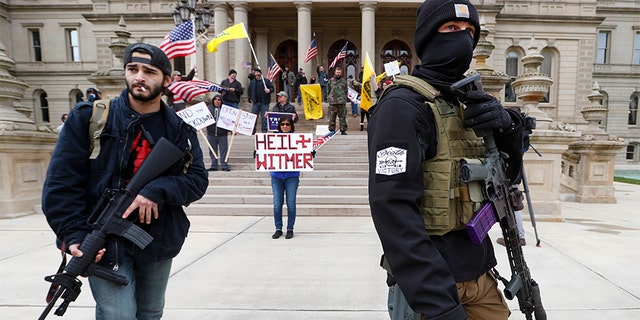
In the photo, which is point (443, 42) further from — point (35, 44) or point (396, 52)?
point (35, 44)

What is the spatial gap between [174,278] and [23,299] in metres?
1.42

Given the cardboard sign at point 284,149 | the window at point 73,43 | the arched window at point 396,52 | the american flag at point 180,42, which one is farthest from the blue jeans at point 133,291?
the window at point 73,43

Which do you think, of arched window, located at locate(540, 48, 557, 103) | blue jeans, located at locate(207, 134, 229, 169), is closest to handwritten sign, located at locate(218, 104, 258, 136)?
blue jeans, located at locate(207, 134, 229, 169)

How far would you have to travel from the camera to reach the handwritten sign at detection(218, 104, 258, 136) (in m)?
9.15

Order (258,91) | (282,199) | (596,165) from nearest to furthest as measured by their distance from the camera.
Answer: (282,199) < (596,165) < (258,91)

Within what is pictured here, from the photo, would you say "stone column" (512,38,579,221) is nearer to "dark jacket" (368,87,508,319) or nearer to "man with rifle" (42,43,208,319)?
"dark jacket" (368,87,508,319)

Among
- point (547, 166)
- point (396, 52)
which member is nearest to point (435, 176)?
point (547, 166)

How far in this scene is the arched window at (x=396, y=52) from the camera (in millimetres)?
26031

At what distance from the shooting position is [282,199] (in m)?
5.95

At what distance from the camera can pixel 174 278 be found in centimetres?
414

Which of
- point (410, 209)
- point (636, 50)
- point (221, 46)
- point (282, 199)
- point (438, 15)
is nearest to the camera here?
point (410, 209)

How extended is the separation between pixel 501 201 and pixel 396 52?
85.9 ft

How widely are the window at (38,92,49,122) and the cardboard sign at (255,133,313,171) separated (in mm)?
37061

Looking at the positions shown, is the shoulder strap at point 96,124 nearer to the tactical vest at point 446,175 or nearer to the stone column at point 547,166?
the tactical vest at point 446,175
